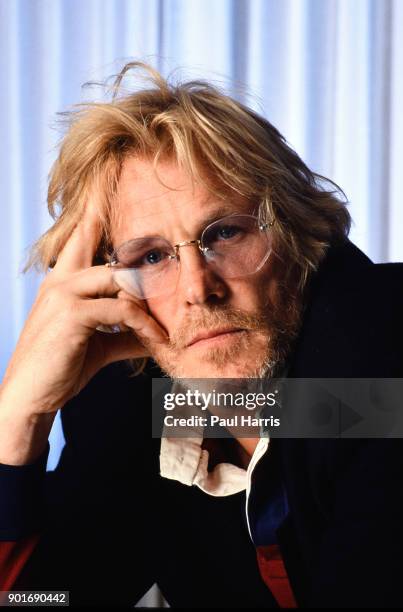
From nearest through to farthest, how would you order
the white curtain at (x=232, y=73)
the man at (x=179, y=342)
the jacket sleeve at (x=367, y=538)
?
the jacket sleeve at (x=367, y=538), the man at (x=179, y=342), the white curtain at (x=232, y=73)

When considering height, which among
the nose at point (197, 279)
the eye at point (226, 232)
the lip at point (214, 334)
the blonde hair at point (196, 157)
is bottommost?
the lip at point (214, 334)

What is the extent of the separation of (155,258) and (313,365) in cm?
31

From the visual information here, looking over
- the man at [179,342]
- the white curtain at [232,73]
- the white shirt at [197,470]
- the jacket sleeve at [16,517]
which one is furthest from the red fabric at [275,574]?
the white curtain at [232,73]

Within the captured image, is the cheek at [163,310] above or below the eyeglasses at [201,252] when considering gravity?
below

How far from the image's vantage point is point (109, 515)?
1303 millimetres

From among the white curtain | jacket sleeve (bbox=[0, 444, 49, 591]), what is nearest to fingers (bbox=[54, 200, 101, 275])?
jacket sleeve (bbox=[0, 444, 49, 591])

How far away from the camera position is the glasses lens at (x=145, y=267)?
44.0 inches

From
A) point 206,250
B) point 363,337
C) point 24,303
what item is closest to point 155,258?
point 206,250

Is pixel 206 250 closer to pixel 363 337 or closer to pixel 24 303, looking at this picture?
pixel 363 337

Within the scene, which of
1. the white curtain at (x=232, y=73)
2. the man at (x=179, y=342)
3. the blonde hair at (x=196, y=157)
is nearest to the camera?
the man at (x=179, y=342)

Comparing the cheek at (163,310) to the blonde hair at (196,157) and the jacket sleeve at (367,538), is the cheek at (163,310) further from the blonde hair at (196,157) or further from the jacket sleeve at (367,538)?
the jacket sleeve at (367,538)

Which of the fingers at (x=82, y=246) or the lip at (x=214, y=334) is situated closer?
the lip at (x=214, y=334)

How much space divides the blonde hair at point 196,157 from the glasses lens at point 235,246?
41mm

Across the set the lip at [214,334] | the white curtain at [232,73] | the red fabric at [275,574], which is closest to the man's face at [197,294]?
the lip at [214,334]
